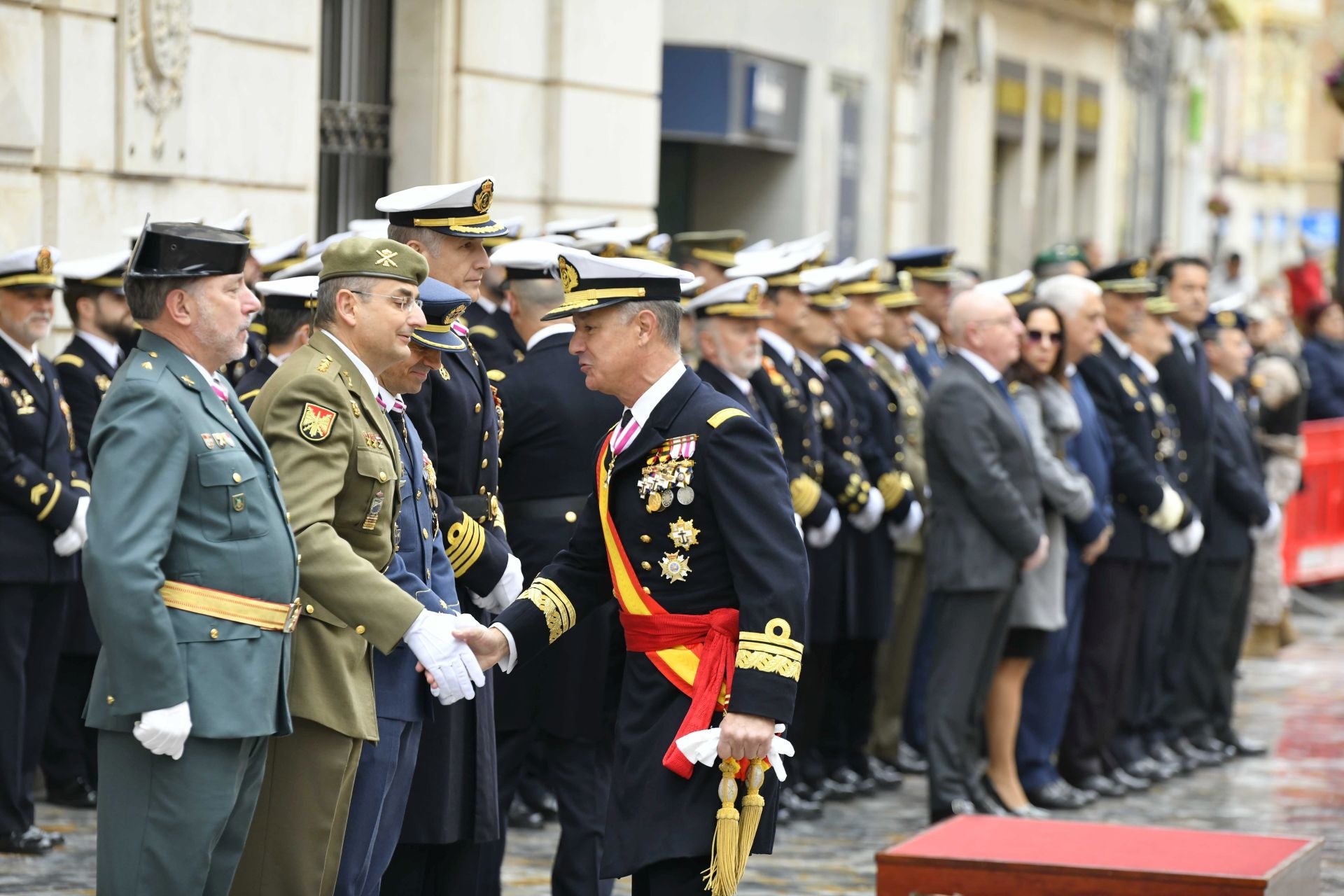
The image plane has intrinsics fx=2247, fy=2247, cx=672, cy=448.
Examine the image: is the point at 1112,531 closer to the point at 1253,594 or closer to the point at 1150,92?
the point at 1253,594

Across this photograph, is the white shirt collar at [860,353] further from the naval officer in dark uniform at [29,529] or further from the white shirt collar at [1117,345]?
the naval officer in dark uniform at [29,529]

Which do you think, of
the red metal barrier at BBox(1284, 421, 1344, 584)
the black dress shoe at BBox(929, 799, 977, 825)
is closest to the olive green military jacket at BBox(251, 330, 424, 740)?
the black dress shoe at BBox(929, 799, 977, 825)

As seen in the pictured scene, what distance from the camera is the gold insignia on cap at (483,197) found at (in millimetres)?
5930

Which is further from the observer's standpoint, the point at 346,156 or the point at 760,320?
the point at 346,156

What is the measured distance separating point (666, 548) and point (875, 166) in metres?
15.7

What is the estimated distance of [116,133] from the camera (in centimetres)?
952

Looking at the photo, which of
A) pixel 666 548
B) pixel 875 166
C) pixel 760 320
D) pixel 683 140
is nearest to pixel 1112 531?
pixel 760 320

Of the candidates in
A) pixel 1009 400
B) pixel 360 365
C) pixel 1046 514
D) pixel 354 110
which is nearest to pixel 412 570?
pixel 360 365

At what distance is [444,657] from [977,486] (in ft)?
12.7

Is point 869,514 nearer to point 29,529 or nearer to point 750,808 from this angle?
point 29,529

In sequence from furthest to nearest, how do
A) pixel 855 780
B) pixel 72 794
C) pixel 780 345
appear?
1. pixel 855 780
2. pixel 780 345
3. pixel 72 794

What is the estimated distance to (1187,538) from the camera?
9945mm

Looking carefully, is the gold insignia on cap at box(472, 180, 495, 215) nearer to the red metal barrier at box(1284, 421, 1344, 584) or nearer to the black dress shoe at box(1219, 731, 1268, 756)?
the black dress shoe at box(1219, 731, 1268, 756)

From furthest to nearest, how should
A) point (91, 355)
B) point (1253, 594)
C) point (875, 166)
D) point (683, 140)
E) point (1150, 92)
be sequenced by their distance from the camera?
1. point (1150, 92)
2. point (875, 166)
3. point (683, 140)
4. point (1253, 594)
5. point (91, 355)
